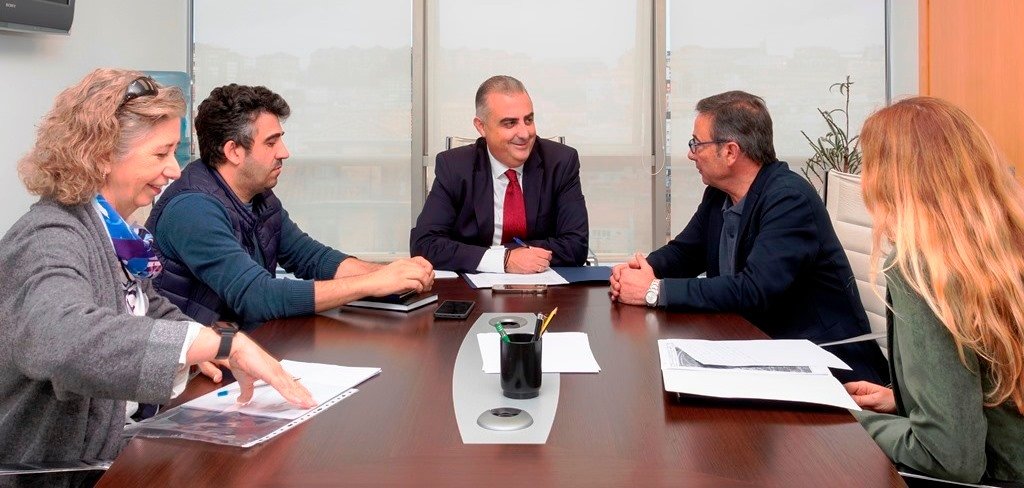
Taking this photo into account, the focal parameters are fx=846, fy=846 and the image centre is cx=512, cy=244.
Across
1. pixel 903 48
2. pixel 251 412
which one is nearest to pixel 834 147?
pixel 903 48

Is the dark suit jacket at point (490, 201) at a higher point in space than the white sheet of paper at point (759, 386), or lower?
higher

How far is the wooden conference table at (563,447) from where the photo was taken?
107 cm

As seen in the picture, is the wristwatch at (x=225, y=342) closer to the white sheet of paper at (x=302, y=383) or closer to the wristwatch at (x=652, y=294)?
the white sheet of paper at (x=302, y=383)

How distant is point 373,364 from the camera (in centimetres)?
166

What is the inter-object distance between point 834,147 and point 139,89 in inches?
160

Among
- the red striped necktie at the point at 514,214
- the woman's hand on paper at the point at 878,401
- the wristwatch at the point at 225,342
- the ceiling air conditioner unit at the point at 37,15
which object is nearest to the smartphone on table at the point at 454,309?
the wristwatch at the point at 225,342

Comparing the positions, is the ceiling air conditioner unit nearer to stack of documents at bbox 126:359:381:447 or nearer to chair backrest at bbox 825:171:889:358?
stack of documents at bbox 126:359:381:447

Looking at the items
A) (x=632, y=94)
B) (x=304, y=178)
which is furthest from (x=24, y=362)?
(x=632, y=94)

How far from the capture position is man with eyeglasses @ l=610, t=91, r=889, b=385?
7.39 ft

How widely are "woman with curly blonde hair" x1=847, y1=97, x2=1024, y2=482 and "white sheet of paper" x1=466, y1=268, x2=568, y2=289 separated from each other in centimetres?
132

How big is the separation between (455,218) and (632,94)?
2051 mm

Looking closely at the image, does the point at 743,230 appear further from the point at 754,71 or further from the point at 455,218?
the point at 754,71

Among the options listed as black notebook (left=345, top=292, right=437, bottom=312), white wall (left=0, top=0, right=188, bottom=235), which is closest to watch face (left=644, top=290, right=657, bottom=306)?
black notebook (left=345, top=292, right=437, bottom=312)

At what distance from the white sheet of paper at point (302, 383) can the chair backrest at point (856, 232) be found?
5.89 ft
